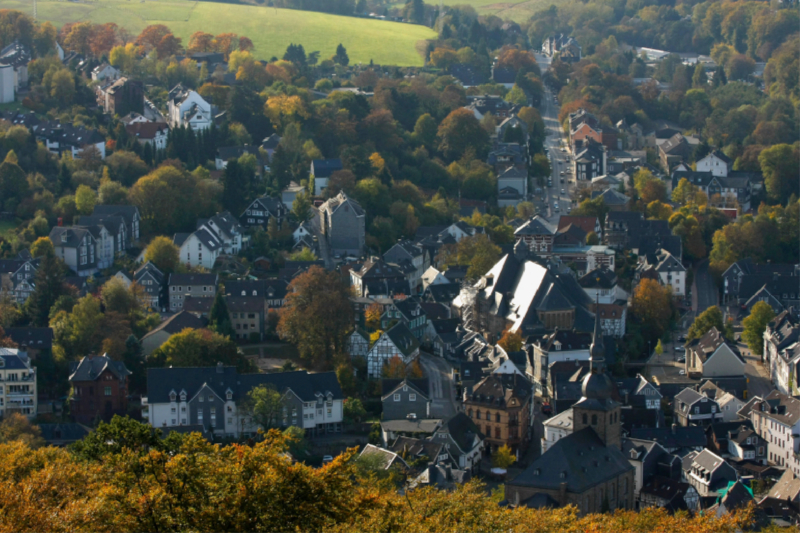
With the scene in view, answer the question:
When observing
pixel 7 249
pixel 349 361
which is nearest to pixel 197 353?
pixel 349 361

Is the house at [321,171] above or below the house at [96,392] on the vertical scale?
above

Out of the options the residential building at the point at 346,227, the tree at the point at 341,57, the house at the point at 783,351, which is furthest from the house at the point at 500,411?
the tree at the point at 341,57

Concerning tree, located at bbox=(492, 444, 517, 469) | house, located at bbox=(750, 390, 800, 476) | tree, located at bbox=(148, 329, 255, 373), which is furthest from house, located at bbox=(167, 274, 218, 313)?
house, located at bbox=(750, 390, 800, 476)

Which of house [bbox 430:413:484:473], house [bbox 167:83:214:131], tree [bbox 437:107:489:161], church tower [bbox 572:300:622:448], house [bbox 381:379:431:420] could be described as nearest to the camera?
church tower [bbox 572:300:622:448]

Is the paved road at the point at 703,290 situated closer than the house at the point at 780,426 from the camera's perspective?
No

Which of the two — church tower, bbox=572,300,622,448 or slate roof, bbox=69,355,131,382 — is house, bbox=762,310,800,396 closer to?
church tower, bbox=572,300,622,448

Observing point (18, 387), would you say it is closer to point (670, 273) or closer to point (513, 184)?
point (670, 273)

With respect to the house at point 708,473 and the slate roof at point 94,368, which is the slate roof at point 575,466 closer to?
the house at point 708,473
